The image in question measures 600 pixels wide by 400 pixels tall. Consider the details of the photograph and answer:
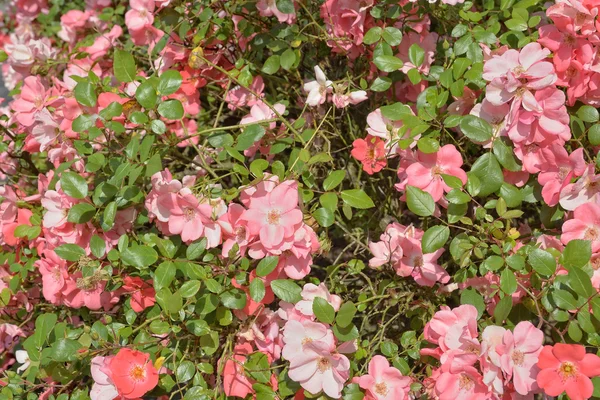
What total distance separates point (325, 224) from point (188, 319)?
0.36 m

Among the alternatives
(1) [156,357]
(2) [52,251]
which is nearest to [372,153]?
(1) [156,357]

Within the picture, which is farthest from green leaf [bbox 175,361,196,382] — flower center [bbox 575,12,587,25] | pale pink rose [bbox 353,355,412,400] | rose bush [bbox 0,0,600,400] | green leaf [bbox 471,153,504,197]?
flower center [bbox 575,12,587,25]

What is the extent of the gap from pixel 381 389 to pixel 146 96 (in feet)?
2.47

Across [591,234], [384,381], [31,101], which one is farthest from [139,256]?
[591,234]

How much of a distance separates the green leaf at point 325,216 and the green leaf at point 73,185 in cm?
50

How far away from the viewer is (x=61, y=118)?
1525 millimetres

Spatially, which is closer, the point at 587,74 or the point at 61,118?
the point at 587,74

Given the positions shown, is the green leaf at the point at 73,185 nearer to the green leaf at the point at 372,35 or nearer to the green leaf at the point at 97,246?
the green leaf at the point at 97,246

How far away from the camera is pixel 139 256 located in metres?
1.22

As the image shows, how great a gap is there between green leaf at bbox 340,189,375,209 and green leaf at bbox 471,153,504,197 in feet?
0.71

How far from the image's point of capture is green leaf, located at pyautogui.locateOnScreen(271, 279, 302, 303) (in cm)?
122

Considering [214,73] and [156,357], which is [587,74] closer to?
[214,73]

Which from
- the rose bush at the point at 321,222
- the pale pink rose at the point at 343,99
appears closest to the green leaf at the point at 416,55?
the rose bush at the point at 321,222

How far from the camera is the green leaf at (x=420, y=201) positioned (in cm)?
117
